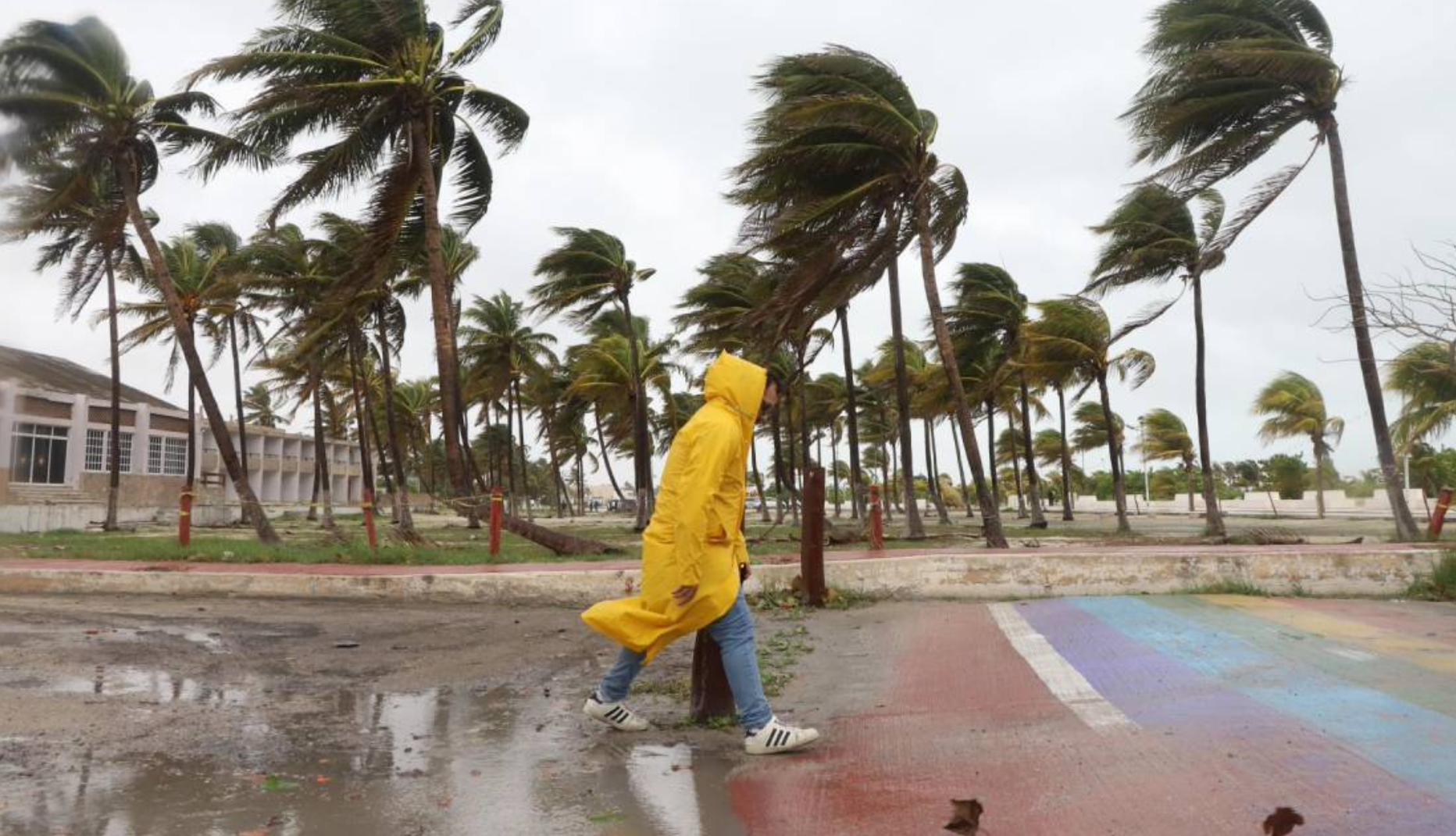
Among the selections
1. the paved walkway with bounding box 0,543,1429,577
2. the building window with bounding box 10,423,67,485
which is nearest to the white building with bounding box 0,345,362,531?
the building window with bounding box 10,423,67,485

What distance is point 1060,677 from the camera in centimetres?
489

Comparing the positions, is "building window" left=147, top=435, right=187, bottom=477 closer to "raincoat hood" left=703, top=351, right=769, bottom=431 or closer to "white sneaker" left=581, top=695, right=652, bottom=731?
"white sneaker" left=581, top=695, right=652, bottom=731

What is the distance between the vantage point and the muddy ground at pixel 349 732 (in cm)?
312

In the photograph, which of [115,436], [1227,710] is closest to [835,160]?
[1227,710]

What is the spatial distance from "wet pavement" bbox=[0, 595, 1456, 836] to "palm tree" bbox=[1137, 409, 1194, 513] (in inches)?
1997

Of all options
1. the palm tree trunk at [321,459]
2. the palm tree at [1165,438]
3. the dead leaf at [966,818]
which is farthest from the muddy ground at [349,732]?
the palm tree at [1165,438]

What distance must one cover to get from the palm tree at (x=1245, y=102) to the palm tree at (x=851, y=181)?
347cm

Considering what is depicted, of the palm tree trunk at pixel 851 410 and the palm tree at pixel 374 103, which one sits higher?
the palm tree at pixel 374 103

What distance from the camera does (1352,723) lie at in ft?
12.0

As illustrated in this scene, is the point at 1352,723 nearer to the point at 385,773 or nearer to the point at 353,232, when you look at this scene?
the point at 385,773

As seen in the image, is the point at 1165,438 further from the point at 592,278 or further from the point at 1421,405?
the point at 592,278

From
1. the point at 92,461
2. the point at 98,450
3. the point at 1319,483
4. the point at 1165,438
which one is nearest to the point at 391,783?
the point at 92,461

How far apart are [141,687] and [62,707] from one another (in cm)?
58

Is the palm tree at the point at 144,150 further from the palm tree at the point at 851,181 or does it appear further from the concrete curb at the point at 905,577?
the palm tree at the point at 851,181
